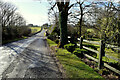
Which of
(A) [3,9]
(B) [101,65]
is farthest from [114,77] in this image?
(A) [3,9]

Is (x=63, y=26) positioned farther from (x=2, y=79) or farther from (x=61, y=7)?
(x=2, y=79)

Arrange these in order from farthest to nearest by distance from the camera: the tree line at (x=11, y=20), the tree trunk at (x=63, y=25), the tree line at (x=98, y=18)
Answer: the tree line at (x=11, y=20) < the tree trunk at (x=63, y=25) < the tree line at (x=98, y=18)

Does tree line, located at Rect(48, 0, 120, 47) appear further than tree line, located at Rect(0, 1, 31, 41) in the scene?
No

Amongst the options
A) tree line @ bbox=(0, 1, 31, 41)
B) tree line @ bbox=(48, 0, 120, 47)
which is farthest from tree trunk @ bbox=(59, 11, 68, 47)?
tree line @ bbox=(0, 1, 31, 41)

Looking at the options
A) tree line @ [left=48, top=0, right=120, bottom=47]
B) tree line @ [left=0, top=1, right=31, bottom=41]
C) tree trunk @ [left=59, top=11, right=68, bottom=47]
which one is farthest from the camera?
tree line @ [left=0, top=1, right=31, bottom=41]

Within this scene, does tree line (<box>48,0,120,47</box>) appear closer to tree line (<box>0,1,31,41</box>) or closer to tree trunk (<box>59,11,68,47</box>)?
tree trunk (<box>59,11,68,47</box>)

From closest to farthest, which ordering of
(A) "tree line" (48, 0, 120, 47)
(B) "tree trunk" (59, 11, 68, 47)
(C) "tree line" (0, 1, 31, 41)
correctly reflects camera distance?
(A) "tree line" (48, 0, 120, 47), (B) "tree trunk" (59, 11, 68, 47), (C) "tree line" (0, 1, 31, 41)

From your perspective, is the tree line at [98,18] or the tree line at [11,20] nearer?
the tree line at [98,18]

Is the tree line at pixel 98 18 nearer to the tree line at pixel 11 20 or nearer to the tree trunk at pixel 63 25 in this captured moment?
the tree trunk at pixel 63 25

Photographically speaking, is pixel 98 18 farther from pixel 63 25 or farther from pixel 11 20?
pixel 11 20

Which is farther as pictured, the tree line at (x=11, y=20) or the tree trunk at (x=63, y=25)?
the tree line at (x=11, y=20)

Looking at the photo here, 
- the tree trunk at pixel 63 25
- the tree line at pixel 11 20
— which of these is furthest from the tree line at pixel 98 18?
the tree line at pixel 11 20

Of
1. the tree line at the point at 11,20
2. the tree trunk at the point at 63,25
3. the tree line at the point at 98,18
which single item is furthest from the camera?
the tree line at the point at 11,20

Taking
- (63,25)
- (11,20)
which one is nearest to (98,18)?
(63,25)
